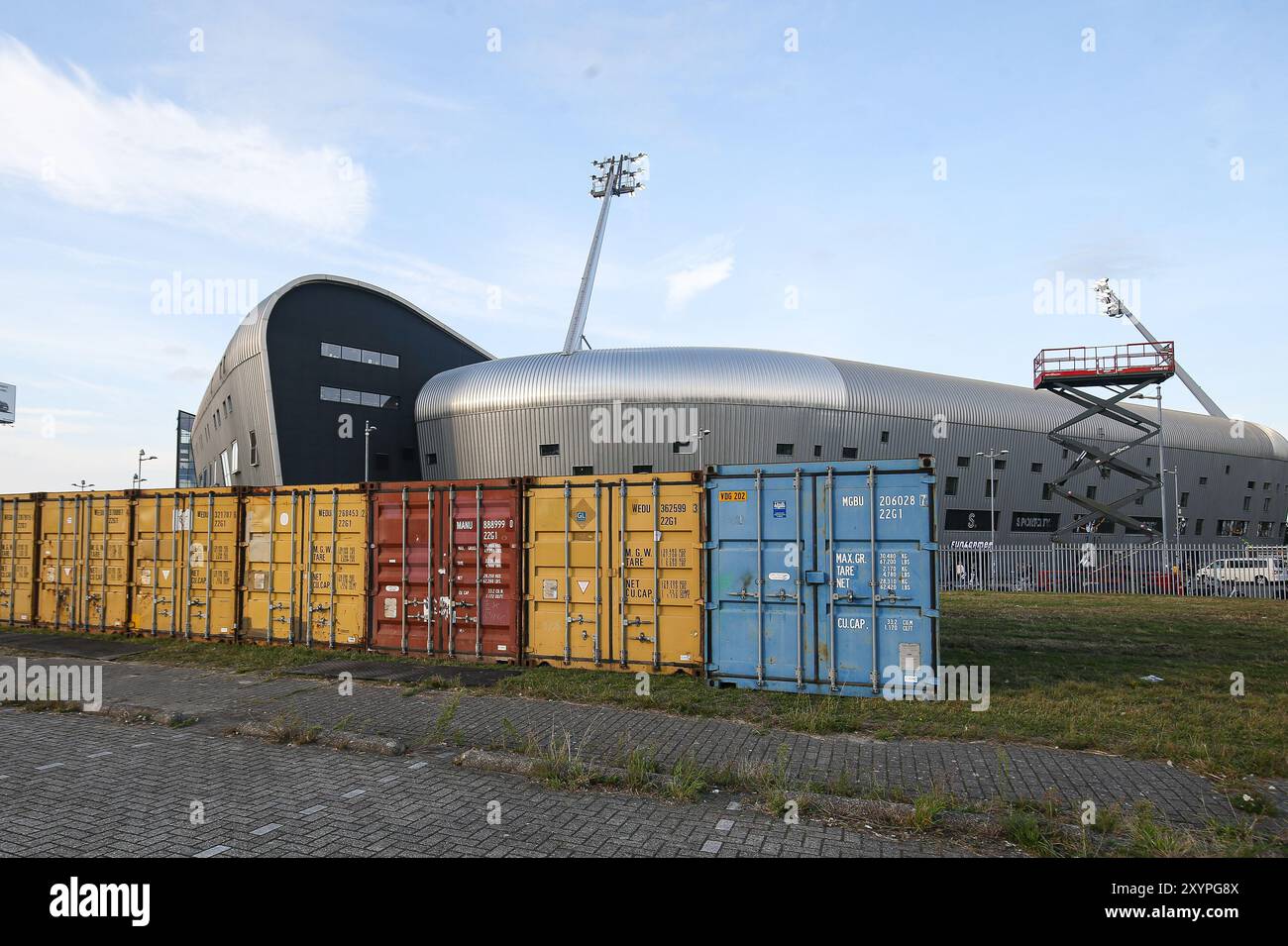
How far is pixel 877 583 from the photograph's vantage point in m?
10.3

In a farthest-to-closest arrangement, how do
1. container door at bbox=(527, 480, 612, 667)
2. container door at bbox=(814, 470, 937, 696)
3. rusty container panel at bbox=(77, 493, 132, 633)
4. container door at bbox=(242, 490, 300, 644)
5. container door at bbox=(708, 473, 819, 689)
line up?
rusty container panel at bbox=(77, 493, 132, 633)
container door at bbox=(242, 490, 300, 644)
container door at bbox=(527, 480, 612, 667)
container door at bbox=(708, 473, 819, 689)
container door at bbox=(814, 470, 937, 696)

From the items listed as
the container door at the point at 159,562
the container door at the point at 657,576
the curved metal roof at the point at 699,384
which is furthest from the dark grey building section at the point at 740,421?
the container door at the point at 657,576

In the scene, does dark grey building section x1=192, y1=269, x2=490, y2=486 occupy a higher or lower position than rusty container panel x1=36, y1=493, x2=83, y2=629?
higher

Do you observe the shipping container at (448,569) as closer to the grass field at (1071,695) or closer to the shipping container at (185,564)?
the grass field at (1071,695)

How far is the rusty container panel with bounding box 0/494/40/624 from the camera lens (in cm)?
1794

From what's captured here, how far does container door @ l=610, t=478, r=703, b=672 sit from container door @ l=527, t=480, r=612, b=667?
258 millimetres

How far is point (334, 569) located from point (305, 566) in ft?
2.36

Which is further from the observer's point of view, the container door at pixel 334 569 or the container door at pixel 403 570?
the container door at pixel 334 569

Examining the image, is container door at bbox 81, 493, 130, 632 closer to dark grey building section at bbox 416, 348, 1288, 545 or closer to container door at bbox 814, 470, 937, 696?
container door at bbox 814, 470, 937, 696

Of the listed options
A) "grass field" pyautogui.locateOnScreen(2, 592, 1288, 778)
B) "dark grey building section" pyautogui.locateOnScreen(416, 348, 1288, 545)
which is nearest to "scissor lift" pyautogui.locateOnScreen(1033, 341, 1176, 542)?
"dark grey building section" pyautogui.locateOnScreen(416, 348, 1288, 545)

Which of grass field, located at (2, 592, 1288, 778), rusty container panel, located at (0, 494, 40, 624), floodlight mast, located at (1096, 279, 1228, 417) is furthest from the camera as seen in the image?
floodlight mast, located at (1096, 279, 1228, 417)

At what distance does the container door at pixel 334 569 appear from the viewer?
46.0 ft

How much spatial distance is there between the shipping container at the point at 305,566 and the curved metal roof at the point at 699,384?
32.6 meters
